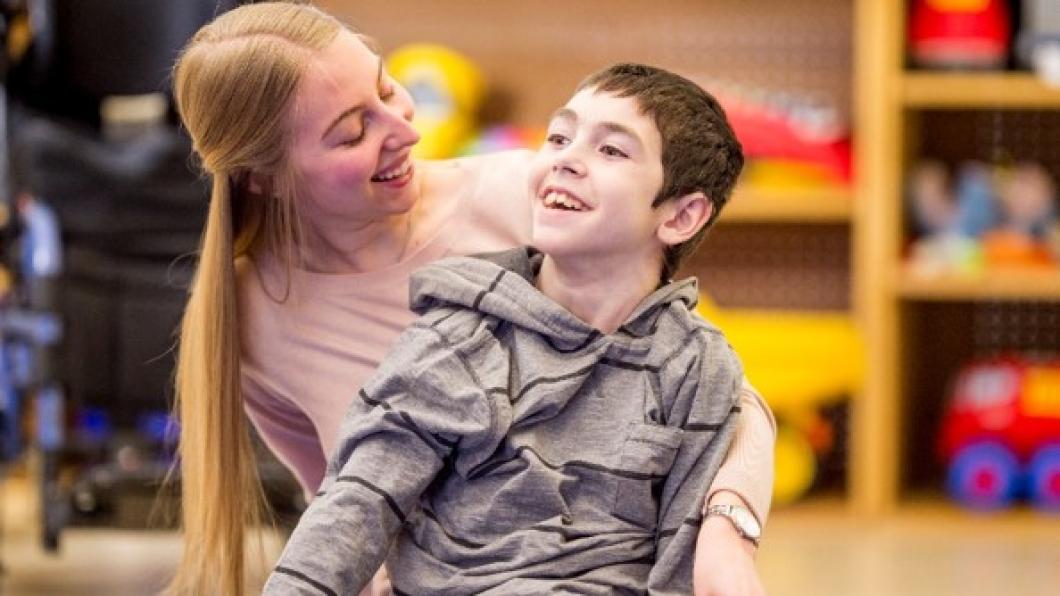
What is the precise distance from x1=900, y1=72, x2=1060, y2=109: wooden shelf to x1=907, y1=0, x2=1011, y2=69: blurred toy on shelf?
40 millimetres

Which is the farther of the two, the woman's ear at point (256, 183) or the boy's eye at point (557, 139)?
the woman's ear at point (256, 183)

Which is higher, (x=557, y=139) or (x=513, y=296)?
(x=557, y=139)

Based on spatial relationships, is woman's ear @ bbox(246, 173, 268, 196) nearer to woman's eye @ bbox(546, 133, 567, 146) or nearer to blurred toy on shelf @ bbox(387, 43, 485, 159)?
woman's eye @ bbox(546, 133, 567, 146)

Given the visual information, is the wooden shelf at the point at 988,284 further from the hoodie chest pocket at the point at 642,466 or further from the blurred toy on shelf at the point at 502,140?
the hoodie chest pocket at the point at 642,466

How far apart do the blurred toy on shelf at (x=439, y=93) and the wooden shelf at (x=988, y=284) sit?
3.44ft

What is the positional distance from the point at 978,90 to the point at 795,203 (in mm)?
458

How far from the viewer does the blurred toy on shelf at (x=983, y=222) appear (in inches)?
162

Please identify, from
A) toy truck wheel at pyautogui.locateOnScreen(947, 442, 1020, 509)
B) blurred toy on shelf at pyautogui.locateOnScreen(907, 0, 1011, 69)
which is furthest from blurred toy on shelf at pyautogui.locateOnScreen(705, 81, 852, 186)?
toy truck wheel at pyautogui.locateOnScreen(947, 442, 1020, 509)

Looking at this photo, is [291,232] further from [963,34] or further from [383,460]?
[963,34]

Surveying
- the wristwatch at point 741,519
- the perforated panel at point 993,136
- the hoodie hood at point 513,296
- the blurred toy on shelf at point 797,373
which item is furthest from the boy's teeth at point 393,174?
the perforated panel at point 993,136

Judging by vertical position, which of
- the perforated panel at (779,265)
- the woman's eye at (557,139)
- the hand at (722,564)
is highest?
the woman's eye at (557,139)

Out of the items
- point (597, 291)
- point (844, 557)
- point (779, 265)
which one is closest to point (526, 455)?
point (597, 291)

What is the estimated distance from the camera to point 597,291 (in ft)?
5.33

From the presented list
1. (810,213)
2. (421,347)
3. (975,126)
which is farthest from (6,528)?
(421,347)
